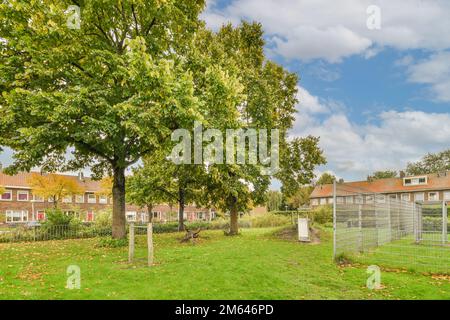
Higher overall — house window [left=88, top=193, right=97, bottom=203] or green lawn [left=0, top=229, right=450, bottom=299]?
green lawn [left=0, top=229, right=450, bottom=299]

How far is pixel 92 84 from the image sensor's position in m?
15.9

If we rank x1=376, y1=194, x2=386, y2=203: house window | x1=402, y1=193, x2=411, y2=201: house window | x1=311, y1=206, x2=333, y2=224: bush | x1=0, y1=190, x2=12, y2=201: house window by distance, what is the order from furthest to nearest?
x1=402, y1=193, x2=411, y2=201: house window → x1=0, y1=190, x2=12, y2=201: house window → x1=311, y1=206, x2=333, y2=224: bush → x1=376, y1=194, x2=386, y2=203: house window

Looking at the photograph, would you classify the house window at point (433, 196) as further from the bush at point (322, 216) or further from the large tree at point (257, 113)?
the large tree at point (257, 113)

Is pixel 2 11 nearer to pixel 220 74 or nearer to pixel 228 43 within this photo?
pixel 220 74

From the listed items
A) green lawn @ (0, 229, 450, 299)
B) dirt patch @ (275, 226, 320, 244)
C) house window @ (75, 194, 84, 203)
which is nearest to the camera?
green lawn @ (0, 229, 450, 299)

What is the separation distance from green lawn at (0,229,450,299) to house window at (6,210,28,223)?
1635 inches

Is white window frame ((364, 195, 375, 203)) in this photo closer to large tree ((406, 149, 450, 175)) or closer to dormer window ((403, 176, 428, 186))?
dormer window ((403, 176, 428, 186))

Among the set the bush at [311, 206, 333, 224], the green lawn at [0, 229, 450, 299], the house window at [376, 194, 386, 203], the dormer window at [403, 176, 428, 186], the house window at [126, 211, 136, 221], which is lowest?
the house window at [126, 211, 136, 221]

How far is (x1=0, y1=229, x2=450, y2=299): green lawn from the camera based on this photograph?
8.80m

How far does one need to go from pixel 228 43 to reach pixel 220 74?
38.7ft

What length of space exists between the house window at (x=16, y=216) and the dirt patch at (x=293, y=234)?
4274 centimetres

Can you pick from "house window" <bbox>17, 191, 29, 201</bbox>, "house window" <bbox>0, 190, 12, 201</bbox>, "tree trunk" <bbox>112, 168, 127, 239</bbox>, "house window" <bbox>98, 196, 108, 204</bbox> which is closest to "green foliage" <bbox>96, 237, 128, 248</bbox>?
"tree trunk" <bbox>112, 168, 127, 239</bbox>

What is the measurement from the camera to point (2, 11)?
14.7 meters

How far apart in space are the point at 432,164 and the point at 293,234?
2759 inches
